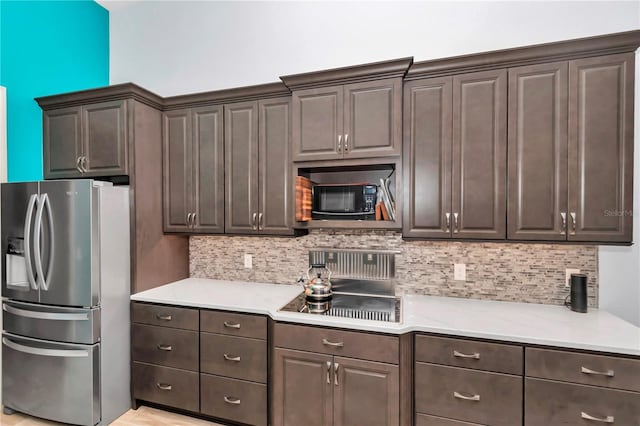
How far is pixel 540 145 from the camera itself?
1.91 metres

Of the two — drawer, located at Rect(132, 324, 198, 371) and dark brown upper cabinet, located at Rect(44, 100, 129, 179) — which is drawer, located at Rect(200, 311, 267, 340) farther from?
dark brown upper cabinet, located at Rect(44, 100, 129, 179)

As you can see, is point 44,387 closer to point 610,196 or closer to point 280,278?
point 280,278

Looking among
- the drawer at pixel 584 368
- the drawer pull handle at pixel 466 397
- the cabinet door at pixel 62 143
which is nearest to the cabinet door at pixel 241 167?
the cabinet door at pixel 62 143

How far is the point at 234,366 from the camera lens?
2.16m

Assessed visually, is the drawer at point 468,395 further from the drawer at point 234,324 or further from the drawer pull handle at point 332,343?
the drawer at point 234,324

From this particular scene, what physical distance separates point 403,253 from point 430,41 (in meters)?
1.65

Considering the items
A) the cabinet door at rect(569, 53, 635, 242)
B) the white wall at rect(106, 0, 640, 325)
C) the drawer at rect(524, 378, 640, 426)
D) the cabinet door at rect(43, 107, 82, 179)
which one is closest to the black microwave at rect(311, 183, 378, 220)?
the white wall at rect(106, 0, 640, 325)

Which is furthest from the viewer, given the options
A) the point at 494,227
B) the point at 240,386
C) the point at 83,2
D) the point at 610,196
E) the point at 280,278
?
the point at 83,2

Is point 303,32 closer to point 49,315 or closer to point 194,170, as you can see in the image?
point 194,170

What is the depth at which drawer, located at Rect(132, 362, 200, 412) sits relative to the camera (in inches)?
89.6

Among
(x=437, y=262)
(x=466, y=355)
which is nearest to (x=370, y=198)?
(x=437, y=262)

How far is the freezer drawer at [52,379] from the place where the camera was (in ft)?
7.11

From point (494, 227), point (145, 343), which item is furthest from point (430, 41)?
point (145, 343)

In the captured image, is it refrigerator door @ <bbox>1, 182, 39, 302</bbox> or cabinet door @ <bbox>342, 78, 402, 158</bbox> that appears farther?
refrigerator door @ <bbox>1, 182, 39, 302</bbox>
